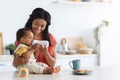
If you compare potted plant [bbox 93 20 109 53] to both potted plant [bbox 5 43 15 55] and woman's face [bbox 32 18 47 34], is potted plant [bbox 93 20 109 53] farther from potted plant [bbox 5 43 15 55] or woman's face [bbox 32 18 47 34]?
woman's face [bbox 32 18 47 34]

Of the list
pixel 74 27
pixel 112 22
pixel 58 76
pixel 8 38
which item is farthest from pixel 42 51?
pixel 112 22

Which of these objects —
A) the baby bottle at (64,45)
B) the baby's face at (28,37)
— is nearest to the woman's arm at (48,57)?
the baby's face at (28,37)

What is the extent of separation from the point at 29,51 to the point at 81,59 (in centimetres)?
204

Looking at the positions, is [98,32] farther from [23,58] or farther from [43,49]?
[23,58]

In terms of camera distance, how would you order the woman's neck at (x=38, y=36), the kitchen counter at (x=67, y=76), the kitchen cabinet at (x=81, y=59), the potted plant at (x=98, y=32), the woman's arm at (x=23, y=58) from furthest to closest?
the potted plant at (x=98, y=32), the kitchen cabinet at (x=81, y=59), the woman's neck at (x=38, y=36), the woman's arm at (x=23, y=58), the kitchen counter at (x=67, y=76)

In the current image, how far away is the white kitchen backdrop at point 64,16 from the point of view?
14.2ft

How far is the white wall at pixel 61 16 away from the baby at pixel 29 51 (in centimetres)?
202

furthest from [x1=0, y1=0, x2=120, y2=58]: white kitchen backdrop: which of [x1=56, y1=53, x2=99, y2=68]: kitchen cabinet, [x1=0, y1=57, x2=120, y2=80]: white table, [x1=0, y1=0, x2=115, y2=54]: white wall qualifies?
[x1=0, y1=57, x2=120, y2=80]: white table

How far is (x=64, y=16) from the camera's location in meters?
4.62

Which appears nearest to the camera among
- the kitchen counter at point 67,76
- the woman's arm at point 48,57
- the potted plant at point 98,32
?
the kitchen counter at point 67,76

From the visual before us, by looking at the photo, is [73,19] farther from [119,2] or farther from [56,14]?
[119,2]

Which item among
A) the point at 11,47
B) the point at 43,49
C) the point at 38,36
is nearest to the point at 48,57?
the point at 43,49

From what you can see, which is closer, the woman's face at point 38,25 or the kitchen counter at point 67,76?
the kitchen counter at point 67,76

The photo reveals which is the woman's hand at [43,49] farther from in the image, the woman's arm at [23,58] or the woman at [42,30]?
the woman's arm at [23,58]
